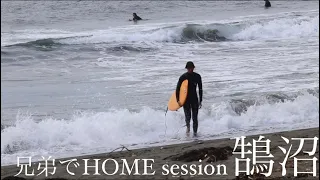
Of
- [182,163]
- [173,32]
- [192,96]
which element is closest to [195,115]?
[192,96]

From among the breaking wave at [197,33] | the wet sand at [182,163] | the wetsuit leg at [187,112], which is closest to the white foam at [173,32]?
the breaking wave at [197,33]

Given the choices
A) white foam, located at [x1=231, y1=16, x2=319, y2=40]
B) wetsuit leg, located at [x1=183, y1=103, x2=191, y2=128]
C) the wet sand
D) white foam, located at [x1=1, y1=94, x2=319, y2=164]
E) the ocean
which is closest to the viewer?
the wet sand

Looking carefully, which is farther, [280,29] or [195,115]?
[280,29]

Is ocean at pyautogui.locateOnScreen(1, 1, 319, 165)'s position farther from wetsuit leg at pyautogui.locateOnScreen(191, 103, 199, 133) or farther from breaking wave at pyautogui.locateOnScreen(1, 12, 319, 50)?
wetsuit leg at pyautogui.locateOnScreen(191, 103, 199, 133)

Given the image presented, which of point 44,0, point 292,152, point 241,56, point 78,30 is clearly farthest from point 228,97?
point 44,0

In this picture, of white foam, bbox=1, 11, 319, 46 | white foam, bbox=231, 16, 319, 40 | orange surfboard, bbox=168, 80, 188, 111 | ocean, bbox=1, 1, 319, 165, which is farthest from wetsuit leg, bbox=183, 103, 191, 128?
white foam, bbox=231, 16, 319, 40

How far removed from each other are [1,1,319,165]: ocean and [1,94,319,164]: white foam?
0.06 feet

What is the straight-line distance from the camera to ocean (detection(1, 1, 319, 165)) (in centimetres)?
1141

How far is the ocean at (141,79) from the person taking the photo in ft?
37.4

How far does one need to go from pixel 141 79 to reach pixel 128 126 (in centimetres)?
502

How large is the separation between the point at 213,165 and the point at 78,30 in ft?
80.0

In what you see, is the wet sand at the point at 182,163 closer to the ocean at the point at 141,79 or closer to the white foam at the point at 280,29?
the ocean at the point at 141,79

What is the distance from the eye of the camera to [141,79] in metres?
16.7

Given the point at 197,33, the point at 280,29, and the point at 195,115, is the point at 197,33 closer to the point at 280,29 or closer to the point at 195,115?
the point at 280,29
